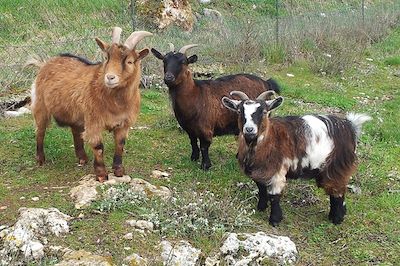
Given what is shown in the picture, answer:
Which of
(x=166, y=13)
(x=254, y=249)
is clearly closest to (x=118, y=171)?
(x=254, y=249)

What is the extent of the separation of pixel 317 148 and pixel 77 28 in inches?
301

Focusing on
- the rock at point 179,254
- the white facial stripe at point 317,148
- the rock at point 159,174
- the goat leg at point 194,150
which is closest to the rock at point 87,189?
the rock at point 159,174

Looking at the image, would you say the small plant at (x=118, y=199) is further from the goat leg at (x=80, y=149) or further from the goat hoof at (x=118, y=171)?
the goat leg at (x=80, y=149)

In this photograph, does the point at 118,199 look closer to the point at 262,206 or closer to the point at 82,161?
the point at 82,161

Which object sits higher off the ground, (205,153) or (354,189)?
(205,153)

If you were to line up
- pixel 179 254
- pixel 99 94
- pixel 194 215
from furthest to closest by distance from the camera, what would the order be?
pixel 99 94 < pixel 194 215 < pixel 179 254

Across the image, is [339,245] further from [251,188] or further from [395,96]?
[395,96]

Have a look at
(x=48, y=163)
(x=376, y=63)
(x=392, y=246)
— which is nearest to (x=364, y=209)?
(x=392, y=246)

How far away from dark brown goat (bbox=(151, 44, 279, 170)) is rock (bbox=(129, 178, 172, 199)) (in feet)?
3.41

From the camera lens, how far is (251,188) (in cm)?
633

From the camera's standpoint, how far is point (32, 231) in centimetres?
469

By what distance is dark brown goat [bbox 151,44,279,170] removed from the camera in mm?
6656

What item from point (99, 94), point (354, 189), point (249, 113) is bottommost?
point (354, 189)

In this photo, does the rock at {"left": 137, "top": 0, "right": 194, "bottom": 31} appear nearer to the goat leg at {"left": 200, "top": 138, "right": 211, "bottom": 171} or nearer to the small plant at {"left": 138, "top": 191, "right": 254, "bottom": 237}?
the goat leg at {"left": 200, "top": 138, "right": 211, "bottom": 171}
